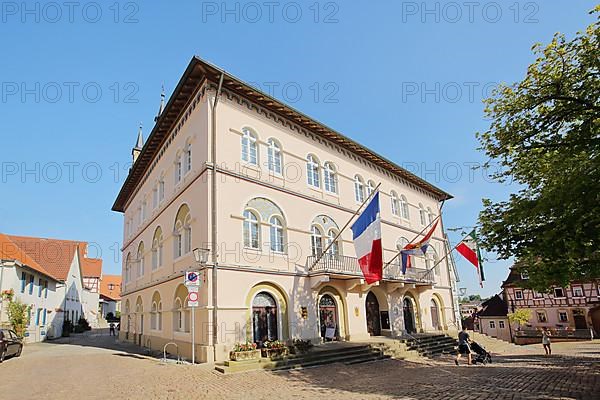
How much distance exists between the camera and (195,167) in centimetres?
1605

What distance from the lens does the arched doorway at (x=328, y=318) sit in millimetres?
17969

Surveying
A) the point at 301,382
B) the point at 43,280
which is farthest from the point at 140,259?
the point at 301,382

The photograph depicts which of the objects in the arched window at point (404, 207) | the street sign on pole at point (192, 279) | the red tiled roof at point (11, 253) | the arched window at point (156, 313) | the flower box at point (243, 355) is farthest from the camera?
the arched window at point (404, 207)

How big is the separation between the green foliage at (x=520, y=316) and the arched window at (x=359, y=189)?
28.8 metres

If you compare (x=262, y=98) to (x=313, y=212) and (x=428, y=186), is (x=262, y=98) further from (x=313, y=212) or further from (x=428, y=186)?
(x=428, y=186)

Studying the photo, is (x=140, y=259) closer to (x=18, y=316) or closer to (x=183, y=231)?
(x=18, y=316)

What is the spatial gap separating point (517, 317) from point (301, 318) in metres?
33.9

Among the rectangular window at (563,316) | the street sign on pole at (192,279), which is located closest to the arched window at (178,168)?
the street sign on pole at (192,279)

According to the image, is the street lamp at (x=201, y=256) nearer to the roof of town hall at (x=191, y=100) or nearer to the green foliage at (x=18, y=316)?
the roof of town hall at (x=191, y=100)

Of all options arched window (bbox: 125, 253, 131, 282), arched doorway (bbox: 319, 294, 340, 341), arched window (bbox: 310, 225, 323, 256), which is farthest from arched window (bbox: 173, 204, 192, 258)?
arched window (bbox: 125, 253, 131, 282)

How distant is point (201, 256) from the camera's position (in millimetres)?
13680

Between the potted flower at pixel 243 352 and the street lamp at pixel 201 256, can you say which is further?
the street lamp at pixel 201 256

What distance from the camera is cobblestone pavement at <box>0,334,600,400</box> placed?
29.5 feet

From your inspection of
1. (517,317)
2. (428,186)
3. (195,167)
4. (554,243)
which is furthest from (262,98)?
(517,317)
